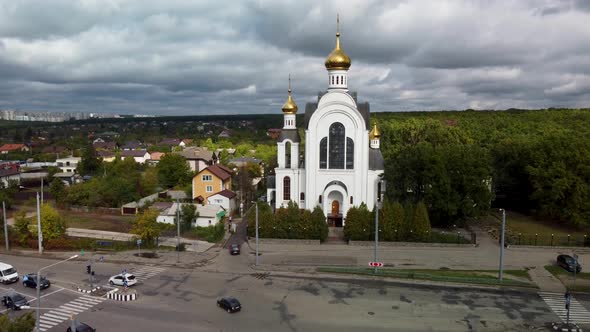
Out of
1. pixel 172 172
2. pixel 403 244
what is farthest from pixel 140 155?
pixel 403 244

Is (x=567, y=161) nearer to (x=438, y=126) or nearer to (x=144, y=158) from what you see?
(x=438, y=126)

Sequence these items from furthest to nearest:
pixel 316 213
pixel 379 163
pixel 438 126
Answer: pixel 438 126 → pixel 379 163 → pixel 316 213

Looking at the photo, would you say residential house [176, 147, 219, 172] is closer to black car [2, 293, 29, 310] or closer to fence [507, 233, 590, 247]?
black car [2, 293, 29, 310]

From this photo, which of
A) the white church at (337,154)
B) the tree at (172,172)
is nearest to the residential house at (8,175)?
the tree at (172,172)

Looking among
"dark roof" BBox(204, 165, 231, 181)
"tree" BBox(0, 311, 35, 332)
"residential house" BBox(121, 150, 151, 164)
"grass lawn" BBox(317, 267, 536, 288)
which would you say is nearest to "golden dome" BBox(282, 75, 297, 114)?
"dark roof" BBox(204, 165, 231, 181)

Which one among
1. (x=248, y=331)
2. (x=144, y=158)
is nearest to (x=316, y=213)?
(x=248, y=331)

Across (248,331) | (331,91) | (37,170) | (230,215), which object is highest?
(331,91)

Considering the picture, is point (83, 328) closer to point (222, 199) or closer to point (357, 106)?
point (222, 199)
